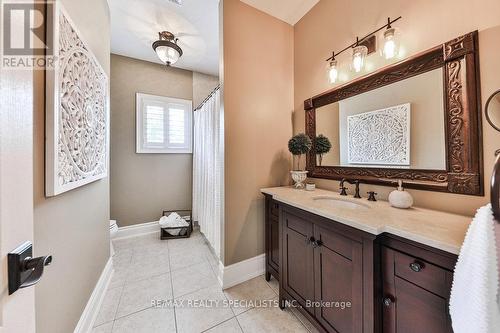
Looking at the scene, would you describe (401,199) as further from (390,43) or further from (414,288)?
(390,43)

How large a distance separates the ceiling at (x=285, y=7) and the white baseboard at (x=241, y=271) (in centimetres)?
262

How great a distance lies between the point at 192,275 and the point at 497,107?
2.51m

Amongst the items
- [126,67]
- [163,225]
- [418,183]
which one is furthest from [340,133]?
[126,67]

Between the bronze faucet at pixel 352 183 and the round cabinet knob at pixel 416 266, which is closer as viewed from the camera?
the round cabinet knob at pixel 416 266

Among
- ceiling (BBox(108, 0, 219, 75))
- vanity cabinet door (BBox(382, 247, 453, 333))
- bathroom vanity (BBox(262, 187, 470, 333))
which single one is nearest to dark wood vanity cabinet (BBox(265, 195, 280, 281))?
bathroom vanity (BBox(262, 187, 470, 333))

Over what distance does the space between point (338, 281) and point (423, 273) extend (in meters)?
0.41

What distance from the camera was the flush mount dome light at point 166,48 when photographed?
6.72 ft

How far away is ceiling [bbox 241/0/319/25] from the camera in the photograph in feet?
6.14

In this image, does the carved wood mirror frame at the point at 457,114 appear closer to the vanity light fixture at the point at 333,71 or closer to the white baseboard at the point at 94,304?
the vanity light fixture at the point at 333,71

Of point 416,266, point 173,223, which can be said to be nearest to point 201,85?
point 173,223

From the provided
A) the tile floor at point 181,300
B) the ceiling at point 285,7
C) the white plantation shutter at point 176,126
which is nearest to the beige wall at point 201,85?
the white plantation shutter at point 176,126

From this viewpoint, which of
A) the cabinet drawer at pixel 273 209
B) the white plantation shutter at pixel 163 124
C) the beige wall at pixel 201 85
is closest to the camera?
A: the cabinet drawer at pixel 273 209

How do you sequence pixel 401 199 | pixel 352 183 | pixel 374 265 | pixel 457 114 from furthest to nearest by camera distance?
1. pixel 352 183
2. pixel 401 199
3. pixel 457 114
4. pixel 374 265

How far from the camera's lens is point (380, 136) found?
4.48ft
